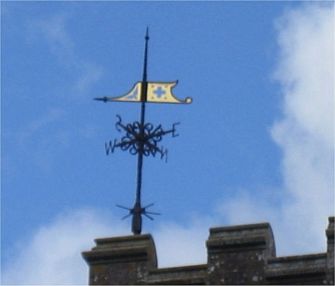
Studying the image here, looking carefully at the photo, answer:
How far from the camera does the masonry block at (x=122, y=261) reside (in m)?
26.9

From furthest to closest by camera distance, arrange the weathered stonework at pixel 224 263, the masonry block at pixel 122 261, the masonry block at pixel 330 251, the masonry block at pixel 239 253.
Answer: the masonry block at pixel 122 261 → the masonry block at pixel 239 253 → the weathered stonework at pixel 224 263 → the masonry block at pixel 330 251

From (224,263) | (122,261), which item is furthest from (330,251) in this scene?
(122,261)

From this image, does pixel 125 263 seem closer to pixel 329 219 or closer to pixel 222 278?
pixel 222 278

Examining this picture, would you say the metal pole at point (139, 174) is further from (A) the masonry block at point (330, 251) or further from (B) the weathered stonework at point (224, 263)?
(A) the masonry block at point (330, 251)

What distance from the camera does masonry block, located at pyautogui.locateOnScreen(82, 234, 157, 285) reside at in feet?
88.3

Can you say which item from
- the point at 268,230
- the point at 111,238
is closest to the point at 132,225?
the point at 111,238

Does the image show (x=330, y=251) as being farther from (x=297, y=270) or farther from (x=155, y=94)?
(x=155, y=94)

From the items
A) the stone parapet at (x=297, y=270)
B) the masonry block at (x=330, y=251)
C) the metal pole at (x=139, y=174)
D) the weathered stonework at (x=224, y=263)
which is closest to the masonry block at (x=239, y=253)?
the weathered stonework at (x=224, y=263)

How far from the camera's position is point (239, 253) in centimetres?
2670

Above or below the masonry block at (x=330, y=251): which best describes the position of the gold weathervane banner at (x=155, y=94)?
above

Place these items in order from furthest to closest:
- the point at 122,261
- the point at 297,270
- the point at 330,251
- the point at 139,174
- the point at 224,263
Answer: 1. the point at 139,174
2. the point at 122,261
3. the point at 224,263
4. the point at 330,251
5. the point at 297,270

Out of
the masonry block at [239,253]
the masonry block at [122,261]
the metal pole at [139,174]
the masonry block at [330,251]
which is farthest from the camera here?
the metal pole at [139,174]

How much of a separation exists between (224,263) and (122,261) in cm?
171

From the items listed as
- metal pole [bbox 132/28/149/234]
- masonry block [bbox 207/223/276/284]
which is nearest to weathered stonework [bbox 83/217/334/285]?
masonry block [bbox 207/223/276/284]
